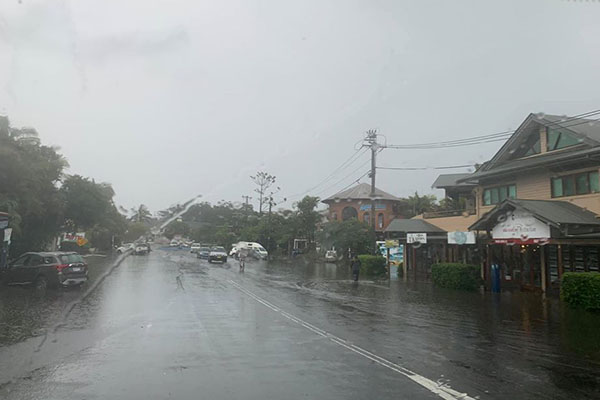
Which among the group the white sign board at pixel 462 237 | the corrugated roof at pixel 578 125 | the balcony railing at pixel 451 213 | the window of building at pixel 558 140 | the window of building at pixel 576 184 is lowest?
the white sign board at pixel 462 237

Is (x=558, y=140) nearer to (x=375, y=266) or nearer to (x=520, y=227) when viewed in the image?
(x=520, y=227)

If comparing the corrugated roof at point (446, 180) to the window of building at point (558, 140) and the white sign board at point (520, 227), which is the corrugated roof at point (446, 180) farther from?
the white sign board at point (520, 227)

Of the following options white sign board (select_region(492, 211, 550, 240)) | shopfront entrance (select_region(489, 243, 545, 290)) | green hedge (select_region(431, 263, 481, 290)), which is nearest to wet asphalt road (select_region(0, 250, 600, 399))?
white sign board (select_region(492, 211, 550, 240))

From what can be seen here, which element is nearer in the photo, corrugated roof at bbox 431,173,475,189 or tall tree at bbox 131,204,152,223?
corrugated roof at bbox 431,173,475,189

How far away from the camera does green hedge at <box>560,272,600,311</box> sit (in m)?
15.5

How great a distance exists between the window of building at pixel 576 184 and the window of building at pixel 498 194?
2.63 m

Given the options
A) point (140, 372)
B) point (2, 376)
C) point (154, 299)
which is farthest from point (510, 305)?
point (2, 376)

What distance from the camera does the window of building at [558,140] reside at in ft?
69.9

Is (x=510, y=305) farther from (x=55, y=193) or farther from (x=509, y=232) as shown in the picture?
(x=55, y=193)

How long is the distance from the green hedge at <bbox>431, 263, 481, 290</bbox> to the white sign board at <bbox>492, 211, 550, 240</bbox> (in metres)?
1.94

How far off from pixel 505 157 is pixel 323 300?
1373 cm

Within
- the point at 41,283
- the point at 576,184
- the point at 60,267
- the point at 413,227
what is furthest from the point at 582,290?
the point at 41,283

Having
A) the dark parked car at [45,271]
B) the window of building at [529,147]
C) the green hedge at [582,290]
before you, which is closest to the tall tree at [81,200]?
the dark parked car at [45,271]

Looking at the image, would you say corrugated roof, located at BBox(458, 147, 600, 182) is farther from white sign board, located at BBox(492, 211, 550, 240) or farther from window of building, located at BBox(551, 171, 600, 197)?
white sign board, located at BBox(492, 211, 550, 240)
